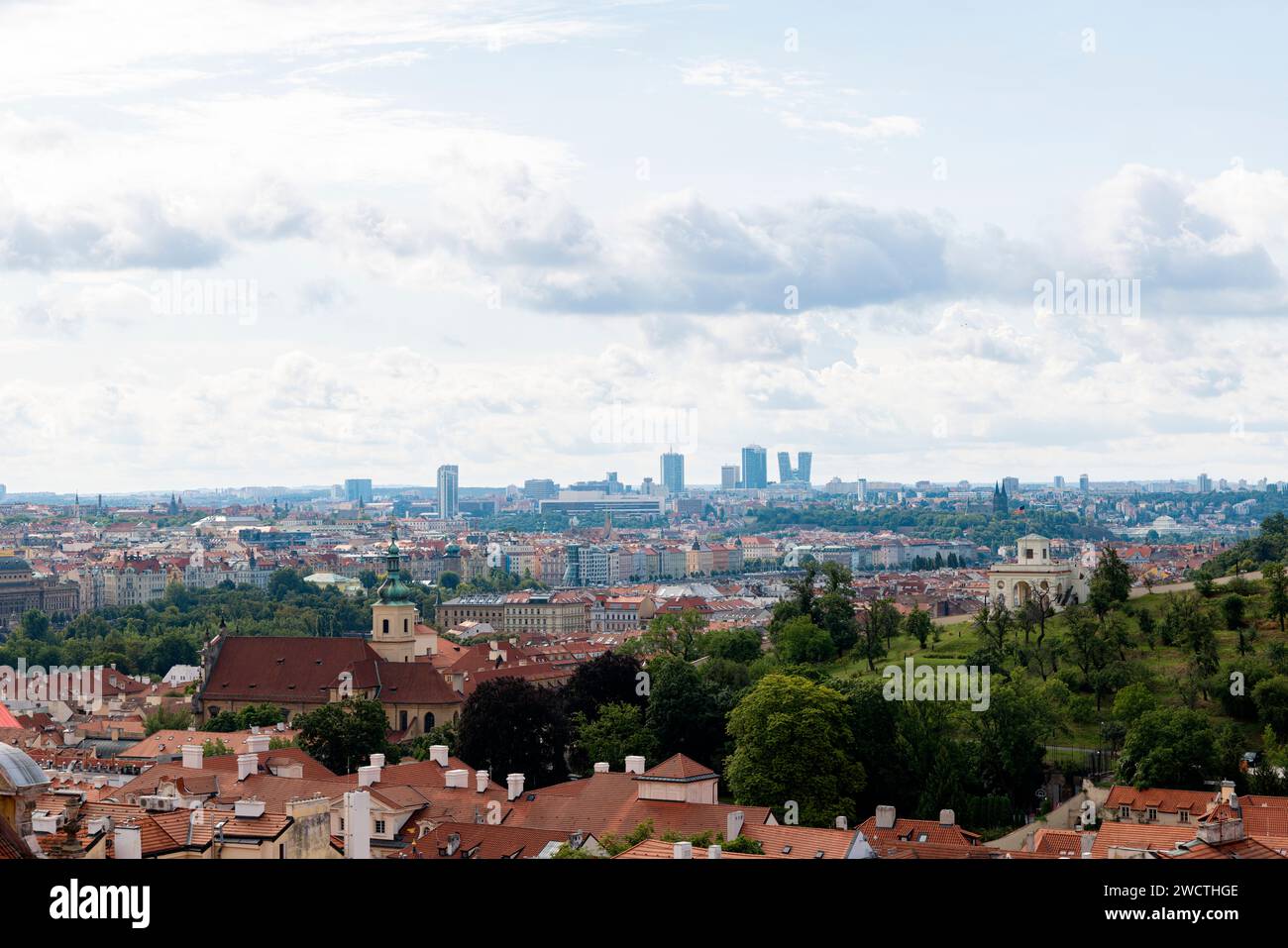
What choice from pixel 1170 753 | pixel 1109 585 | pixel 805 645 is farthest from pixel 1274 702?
pixel 805 645

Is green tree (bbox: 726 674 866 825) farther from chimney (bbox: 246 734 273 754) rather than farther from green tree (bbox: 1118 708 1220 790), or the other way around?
chimney (bbox: 246 734 273 754)

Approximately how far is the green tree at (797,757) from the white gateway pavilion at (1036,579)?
74.2 feet

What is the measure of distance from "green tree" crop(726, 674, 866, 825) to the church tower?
33.5m

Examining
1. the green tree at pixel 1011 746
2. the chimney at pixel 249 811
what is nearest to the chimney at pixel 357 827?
the chimney at pixel 249 811

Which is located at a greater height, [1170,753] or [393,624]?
[393,624]

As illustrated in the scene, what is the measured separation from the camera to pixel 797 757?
4262 cm

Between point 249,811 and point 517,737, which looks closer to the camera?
point 249,811

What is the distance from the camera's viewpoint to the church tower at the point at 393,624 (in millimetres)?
76125

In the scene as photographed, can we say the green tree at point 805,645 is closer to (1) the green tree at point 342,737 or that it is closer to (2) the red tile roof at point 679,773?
(1) the green tree at point 342,737

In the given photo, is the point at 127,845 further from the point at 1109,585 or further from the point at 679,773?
the point at 1109,585

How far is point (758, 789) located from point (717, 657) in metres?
22.0

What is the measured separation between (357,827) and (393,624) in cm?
5122

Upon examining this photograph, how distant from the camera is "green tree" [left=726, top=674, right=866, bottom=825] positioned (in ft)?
138
